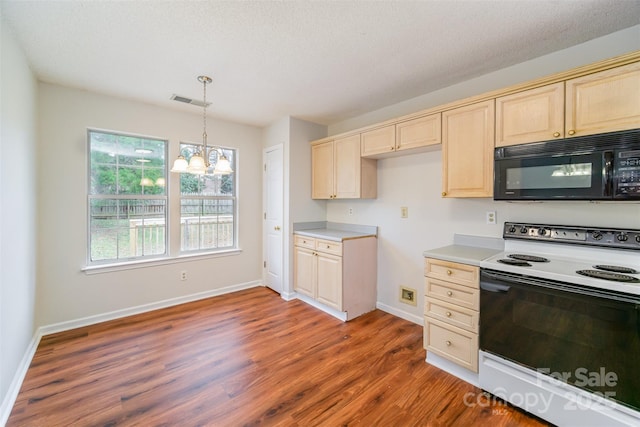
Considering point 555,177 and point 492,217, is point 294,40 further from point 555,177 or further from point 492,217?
point 492,217

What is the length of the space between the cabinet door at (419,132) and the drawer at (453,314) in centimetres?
142

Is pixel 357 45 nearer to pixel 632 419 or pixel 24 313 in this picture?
pixel 632 419

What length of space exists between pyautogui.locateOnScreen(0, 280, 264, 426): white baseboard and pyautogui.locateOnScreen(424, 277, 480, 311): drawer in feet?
9.29

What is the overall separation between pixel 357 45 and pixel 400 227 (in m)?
1.93

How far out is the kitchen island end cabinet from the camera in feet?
10.1

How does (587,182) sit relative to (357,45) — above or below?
below

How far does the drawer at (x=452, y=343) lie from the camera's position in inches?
79.1

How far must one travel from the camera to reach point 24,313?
7.37ft

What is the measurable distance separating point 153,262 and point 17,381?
1.54 metres

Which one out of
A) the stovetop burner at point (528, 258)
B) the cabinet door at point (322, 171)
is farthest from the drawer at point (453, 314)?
the cabinet door at point (322, 171)

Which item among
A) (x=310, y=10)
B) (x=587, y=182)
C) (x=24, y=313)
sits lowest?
(x=24, y=313)

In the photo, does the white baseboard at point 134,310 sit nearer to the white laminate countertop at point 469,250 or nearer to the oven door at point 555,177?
the white laminate countertop at point 469,250

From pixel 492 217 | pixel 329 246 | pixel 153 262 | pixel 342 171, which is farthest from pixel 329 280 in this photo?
pixel 153 262

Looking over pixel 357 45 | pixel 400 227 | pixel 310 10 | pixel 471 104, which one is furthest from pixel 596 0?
pixel 400 227
